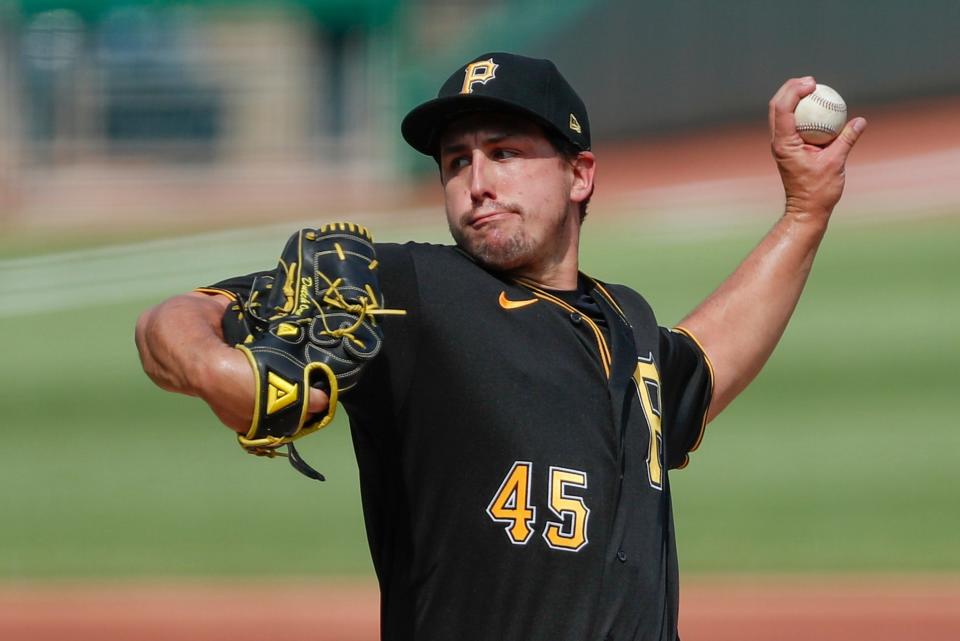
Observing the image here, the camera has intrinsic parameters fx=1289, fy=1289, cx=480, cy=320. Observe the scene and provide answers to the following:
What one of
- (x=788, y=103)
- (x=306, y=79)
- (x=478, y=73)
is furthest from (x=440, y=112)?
(x=306, y=79)

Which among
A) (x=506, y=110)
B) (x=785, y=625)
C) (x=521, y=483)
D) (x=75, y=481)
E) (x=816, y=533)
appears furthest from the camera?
(x=75, y=481)

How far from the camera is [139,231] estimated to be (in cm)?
909

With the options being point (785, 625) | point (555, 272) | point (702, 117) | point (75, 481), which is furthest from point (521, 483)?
point (702, 117)

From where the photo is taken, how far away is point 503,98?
1967 millimetres

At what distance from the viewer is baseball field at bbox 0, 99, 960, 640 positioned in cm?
616

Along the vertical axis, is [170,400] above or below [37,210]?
below

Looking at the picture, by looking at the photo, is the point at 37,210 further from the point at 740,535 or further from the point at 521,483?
the point at 521,483

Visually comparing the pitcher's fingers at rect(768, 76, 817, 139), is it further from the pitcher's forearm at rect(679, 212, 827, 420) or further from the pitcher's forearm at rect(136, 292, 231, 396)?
the pitcher's forearm at rect(136, 292, 231, 396)

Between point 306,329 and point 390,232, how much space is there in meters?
7.05

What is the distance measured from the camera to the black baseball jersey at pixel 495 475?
71.4 inches

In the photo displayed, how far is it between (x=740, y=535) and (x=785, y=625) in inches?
44.9

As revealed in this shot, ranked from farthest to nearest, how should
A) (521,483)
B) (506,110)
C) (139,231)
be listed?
(139,231) → (506,110) → (521,483)

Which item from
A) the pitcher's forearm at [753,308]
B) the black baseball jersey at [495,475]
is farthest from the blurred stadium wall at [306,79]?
the black baseball jersey at [495,475]

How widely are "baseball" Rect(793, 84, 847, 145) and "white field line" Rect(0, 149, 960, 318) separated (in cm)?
594
